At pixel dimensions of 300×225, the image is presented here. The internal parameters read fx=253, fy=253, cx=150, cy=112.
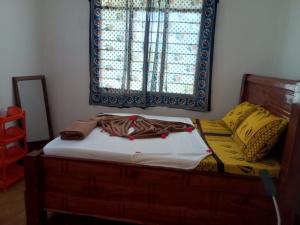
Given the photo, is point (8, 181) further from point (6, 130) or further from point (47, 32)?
point (47, 32)

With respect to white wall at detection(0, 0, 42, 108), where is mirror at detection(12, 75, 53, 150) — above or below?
below

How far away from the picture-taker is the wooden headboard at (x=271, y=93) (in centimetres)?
180

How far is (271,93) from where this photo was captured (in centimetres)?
213

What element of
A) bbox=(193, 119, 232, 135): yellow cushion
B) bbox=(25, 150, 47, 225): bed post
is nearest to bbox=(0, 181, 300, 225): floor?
bbox=(25, 150, 47, 225): bed post

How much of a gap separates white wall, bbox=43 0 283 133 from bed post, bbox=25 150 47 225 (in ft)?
4.57

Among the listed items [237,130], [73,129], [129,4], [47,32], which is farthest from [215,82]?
[47,32]

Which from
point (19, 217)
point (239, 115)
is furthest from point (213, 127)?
point (19, 217)

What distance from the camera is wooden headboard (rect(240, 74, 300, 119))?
1799mm

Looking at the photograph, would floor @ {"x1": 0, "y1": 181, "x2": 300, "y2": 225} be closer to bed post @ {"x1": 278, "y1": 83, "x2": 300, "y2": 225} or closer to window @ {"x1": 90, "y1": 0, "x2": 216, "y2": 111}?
Answer: bed post @ {"x1": 278, "y1": 83, "x2": 300, "y2": 225}

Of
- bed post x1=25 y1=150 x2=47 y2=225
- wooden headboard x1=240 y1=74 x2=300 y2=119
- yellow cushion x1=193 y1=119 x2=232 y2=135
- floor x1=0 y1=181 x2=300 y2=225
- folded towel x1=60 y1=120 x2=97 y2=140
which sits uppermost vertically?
wooden headboard x1=240 y1=74 x2=300 y2=119

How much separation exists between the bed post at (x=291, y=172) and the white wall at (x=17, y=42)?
2546 millimetres

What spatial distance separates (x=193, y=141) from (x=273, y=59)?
1423 millimetres

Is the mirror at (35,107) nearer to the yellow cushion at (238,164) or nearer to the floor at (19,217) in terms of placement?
the floor at (19,217)

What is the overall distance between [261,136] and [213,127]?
33.2 inches
